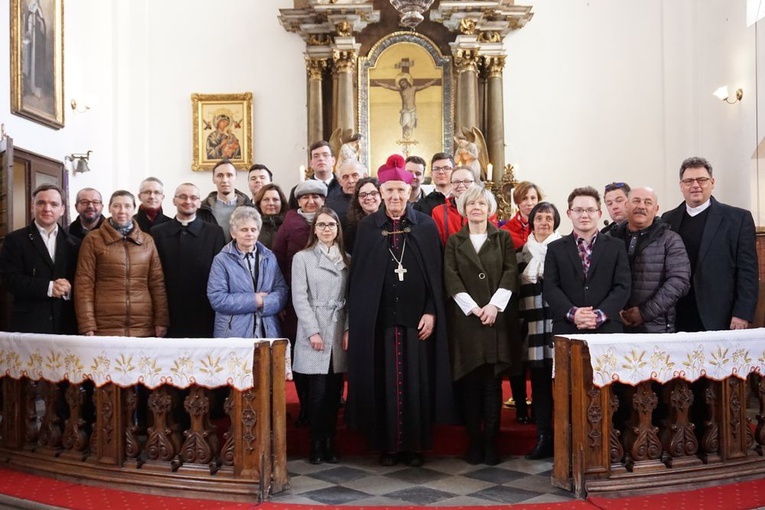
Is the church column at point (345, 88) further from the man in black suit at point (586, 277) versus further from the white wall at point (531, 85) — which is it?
the man in black suit at point (586, 277)

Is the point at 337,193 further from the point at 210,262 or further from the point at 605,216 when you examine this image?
the point at 605,216

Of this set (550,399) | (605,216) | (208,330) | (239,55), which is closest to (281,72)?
(239,55)

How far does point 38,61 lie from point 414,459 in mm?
6777

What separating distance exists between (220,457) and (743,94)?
26.8ft

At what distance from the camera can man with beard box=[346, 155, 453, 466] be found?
456 cm

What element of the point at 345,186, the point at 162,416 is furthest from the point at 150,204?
the point at 162,416

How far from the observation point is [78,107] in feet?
32.6

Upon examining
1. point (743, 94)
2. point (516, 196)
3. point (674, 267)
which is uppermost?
point (743, 94)

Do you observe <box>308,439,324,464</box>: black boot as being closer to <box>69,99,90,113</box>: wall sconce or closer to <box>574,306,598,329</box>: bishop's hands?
<box>574,306,598,329</box>: bishop's hands

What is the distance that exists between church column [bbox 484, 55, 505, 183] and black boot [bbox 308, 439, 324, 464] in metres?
6.74

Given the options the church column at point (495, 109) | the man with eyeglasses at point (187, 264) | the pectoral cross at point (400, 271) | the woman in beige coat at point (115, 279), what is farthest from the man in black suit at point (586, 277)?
the church column at point (495, 109)

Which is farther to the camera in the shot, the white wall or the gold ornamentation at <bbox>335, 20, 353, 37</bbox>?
the white wall

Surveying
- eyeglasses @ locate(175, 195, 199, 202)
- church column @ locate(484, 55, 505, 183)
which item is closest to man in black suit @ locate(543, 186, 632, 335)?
eyeglasses @ locate(175, 195, 199, 202)

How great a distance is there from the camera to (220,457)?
4082mm
